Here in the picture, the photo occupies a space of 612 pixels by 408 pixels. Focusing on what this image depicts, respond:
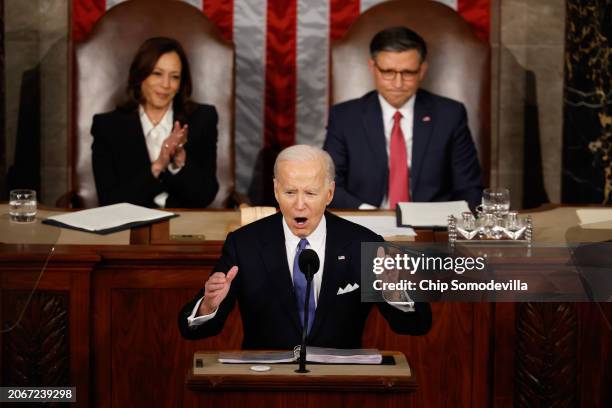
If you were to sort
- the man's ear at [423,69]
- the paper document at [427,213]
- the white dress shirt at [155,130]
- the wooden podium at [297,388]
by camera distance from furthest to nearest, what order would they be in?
the white dress shirt at [155,130], the man's ear at [423,69], the paper document at [427,213], the wooden podium at [297,388]

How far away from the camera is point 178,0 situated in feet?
17.9

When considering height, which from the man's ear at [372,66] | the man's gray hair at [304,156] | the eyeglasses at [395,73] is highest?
the man's ear at [372,66]

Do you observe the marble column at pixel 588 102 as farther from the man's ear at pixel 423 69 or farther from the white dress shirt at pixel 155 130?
the white dress shirt at pixel 155 130

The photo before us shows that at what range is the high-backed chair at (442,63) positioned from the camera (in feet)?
17.6

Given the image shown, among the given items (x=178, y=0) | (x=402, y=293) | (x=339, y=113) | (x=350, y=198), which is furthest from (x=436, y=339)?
(x=178, y=0)

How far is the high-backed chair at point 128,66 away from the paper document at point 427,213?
1.36 metres

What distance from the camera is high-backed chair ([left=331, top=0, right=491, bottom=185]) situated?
5355mm

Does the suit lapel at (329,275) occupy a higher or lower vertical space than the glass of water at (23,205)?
lower

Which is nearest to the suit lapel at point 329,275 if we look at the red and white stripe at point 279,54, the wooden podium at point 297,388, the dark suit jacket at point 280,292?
the dark suit jacket at point 280,292

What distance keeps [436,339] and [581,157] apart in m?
2.25

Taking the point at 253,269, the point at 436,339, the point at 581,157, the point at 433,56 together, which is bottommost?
the point at 436,339

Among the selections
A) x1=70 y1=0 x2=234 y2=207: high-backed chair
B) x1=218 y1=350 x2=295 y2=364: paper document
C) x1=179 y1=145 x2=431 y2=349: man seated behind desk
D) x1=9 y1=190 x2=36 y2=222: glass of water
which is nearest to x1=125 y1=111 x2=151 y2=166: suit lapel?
x1=70 y1=0 x2=234 y2=207: high-backed chair

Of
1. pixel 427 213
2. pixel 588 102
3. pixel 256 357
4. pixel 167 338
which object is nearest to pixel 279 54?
pixel 588 102

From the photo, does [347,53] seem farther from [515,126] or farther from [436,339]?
[436,339]
